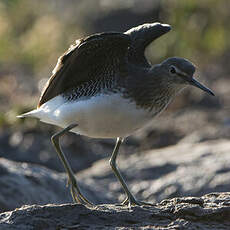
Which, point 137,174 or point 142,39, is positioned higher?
point 142,39

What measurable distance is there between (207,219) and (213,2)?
49.9 feet

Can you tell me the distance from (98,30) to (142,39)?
16.0 meters

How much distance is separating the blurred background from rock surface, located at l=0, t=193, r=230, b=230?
3.88m

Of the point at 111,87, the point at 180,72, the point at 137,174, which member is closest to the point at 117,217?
the point at 111,87

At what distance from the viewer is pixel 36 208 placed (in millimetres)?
6332

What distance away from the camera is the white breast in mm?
7473

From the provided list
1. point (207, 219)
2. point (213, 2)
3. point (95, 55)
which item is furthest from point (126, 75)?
point (213, 2)

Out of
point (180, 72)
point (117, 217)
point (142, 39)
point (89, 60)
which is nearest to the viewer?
point (117, 217)

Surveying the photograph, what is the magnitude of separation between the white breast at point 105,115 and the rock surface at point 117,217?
116cm

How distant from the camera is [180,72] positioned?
7.61 metres

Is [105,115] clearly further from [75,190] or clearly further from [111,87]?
[75,190]

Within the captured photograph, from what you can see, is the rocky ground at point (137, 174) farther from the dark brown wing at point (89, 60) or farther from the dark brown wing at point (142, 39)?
the dark brown wing at point (142, 39)

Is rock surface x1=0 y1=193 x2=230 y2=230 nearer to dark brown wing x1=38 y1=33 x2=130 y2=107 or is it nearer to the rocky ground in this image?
the rocky ground

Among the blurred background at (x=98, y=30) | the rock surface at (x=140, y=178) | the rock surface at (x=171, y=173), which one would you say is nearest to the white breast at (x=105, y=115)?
the rock surface at (x=140, y=178)
